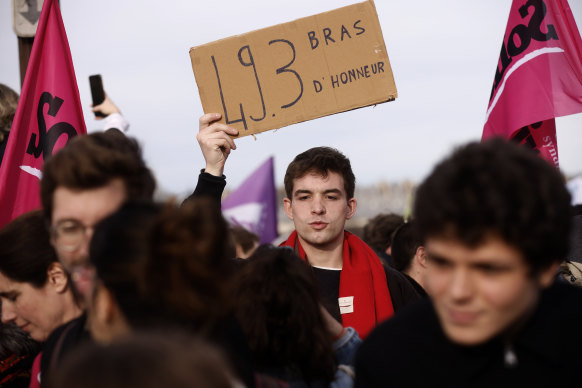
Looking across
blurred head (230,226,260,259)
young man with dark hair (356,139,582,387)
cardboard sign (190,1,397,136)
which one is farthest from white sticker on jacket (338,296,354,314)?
blurred head (230,226,260,259)

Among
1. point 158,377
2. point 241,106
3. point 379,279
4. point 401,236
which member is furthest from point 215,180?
point 401,236

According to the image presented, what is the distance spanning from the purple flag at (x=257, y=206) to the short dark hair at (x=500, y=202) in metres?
7.81

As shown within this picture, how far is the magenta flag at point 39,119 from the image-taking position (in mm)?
3852

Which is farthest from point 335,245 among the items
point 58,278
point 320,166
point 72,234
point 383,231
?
point 383,231

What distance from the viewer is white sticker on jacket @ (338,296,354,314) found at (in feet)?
12.6

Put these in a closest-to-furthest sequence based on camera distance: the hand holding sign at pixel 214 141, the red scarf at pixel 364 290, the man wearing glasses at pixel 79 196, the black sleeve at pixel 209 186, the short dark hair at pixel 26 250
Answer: the man wearing glasses at pixel 79 196
the short dark hair at pixel 26 250
the black sleeve at pixel 209 186
the hand holding sign at pixel 214 141
the red scarf at pixel 364 290

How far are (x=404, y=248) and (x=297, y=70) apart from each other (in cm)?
183

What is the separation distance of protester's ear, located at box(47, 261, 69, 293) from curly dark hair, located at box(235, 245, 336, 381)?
0.78m

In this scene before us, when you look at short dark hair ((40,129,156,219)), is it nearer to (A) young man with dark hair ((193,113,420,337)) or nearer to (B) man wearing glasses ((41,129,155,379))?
(B) man wearing glasses ((41,129,155,379))

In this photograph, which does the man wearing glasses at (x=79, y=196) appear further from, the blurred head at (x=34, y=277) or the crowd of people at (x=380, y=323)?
the blurred head at (x=34, y=277)

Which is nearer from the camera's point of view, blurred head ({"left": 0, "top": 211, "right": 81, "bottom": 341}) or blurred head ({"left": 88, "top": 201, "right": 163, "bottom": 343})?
blurred head ({"left": 88, "top": 201, "right": 163, "bottom": 343})

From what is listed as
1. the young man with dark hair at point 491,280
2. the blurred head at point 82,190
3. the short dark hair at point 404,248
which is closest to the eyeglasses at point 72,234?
the blurred head at point 82,190

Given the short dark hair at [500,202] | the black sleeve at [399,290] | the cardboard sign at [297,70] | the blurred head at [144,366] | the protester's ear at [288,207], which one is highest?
the cardboard sign at [297,70]

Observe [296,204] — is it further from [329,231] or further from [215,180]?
[215,180]
